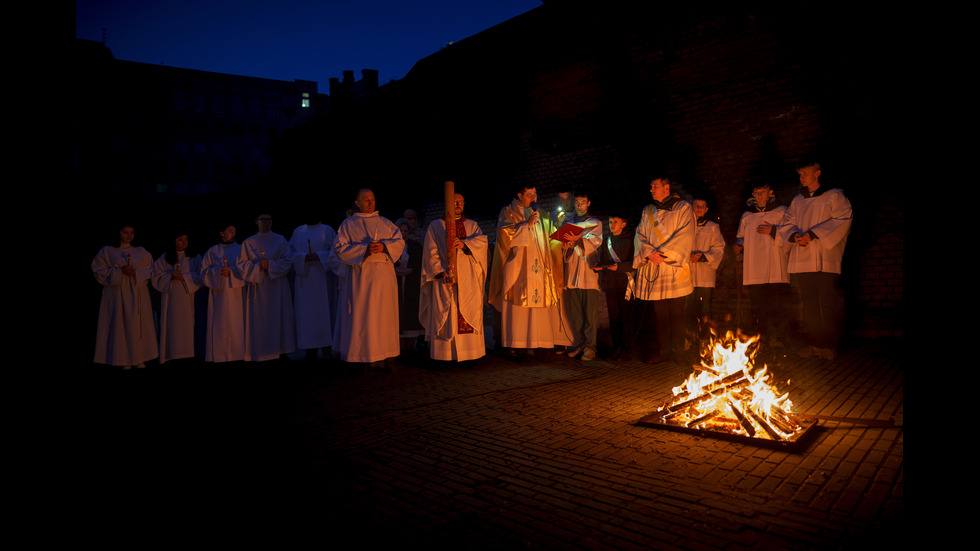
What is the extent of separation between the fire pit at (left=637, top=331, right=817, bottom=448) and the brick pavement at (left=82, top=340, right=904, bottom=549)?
0.33 ft

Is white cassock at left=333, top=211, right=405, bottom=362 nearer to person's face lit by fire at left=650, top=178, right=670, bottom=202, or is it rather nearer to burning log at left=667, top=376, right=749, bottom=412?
person's face lit by fire at left=650, top=178, right=670, bottom=202

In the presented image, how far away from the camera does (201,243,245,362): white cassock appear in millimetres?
7848

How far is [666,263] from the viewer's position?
6559 millimetres

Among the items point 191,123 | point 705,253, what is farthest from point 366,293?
point 191,123

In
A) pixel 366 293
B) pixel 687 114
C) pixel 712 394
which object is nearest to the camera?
pixel 712 394

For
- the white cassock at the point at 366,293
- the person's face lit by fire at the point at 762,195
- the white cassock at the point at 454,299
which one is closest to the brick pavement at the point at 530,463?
the white cassock at the point at 366,293

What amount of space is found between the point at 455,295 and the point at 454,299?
0.05m

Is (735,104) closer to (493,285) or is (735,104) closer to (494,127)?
(493,285)

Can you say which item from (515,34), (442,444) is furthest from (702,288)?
(515,34)

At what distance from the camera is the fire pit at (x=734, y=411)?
352 centimetres

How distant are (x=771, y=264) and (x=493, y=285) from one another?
146 inches

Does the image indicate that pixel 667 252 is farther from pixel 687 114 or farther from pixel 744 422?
pixel 744 422

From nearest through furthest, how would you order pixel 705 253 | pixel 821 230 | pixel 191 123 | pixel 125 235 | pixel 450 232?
1. pixel 821 230
2. pixel 450 232
3. pixel 705 253
4. pixel 125 235
5. pixel 191 123

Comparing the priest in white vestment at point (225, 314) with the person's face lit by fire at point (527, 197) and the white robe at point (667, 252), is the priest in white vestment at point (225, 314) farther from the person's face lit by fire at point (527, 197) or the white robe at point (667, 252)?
the white robe at point (667, 252)
